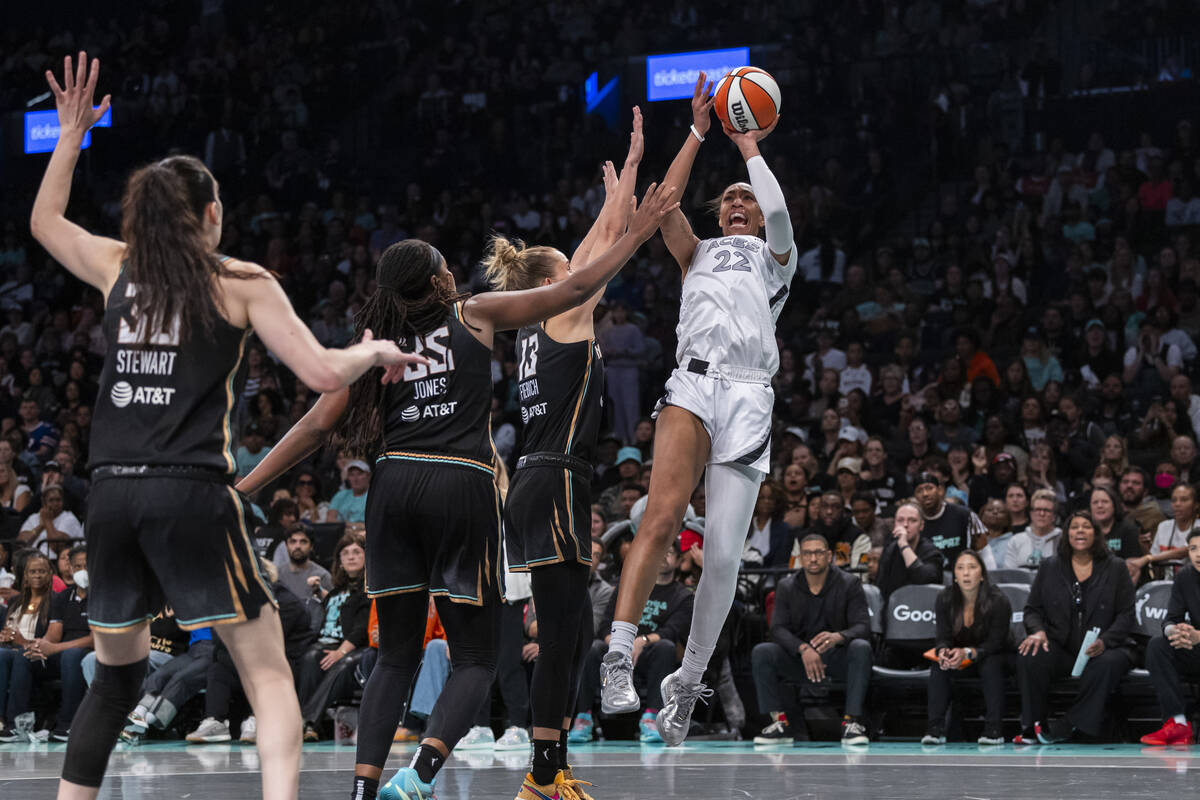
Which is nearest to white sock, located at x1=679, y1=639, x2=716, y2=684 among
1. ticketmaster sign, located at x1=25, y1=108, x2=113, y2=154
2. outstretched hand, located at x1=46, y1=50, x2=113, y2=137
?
outstretched hand, located at x1=46, y1=50, x2=113, y2=137

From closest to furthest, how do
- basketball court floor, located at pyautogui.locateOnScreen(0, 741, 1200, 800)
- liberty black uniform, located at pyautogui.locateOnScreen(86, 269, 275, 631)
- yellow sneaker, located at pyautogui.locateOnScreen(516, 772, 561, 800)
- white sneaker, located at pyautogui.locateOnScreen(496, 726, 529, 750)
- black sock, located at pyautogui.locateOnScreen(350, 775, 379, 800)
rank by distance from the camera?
1. liberty black uniform, located at pyautogui.locateOnScreen(86, 269, 275, 631)
2. black sock, located at pyautogui.locateOnScreen(350, 775, 379, 800)
3. yellow sneaker, located at pyautogui.locateOnScreen(516, 772, 561, 800)
4. basketball court floor, located at pyautogui.locateOnScreen(0, 741, 1200, 800)
5. white sneaker, located at pyautogui.locateOnScreen(496, 726, 529, 750)

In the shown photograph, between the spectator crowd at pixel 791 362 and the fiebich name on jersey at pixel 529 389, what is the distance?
99.5 inches

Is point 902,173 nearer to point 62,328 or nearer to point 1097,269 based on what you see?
point 1097,269

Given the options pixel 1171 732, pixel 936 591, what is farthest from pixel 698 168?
pixel 1171 732

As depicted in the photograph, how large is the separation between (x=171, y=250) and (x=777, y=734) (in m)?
7.96

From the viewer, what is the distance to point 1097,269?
16.5 metres

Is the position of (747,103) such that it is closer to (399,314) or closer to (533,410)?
(533,410)

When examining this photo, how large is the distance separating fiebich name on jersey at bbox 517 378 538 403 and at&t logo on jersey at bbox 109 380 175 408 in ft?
7.95

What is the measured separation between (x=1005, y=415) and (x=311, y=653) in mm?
6992

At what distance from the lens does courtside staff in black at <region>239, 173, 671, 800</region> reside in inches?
215

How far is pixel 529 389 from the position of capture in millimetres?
6539

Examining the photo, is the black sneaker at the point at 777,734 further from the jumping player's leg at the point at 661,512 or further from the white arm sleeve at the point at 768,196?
the white arm sleeve at the point at 768,196

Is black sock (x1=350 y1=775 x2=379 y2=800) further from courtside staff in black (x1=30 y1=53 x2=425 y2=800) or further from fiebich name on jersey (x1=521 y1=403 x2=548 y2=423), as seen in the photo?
fiebich name on jersey (x1=521 y1=403 x2=548 y2=423)

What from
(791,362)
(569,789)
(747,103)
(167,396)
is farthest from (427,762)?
(791,362)
